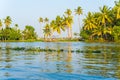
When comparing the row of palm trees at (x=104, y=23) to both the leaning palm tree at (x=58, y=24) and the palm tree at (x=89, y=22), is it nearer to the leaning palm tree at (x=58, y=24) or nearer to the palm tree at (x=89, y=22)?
the palm tree at (x=89, y=22)

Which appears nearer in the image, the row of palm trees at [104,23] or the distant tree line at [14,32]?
the row of palm trees at [104,23]

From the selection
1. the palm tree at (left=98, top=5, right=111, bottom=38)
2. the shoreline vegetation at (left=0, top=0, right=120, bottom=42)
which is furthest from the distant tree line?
the palm tree at (left=98, top=5, right=111, bottom=38)

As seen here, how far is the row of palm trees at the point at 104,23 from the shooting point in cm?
10556

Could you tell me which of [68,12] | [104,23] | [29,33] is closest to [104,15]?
[104,23]

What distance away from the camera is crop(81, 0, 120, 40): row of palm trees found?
106 metres

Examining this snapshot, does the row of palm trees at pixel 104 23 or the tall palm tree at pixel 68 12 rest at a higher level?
the tall palm tree at pixel 68 12

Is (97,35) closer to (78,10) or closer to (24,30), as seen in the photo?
(78,10)

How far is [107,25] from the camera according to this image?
112562 mm

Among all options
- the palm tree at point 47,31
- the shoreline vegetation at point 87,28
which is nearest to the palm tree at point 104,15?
the shoreline vegetation at point 87,28

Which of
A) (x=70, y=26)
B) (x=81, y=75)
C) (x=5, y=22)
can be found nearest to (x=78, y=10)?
(x=70, y=26)

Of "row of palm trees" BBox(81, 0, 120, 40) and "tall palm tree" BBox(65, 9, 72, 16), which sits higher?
"tall palm tree" BBox(65, 9, 72, 16)

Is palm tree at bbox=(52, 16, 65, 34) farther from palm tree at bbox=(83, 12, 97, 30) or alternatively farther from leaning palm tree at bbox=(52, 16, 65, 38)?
palm tree at bbox=(83, 12, 97, 30)

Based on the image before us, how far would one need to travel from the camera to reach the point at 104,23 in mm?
108750

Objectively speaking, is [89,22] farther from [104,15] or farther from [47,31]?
[47,31]
